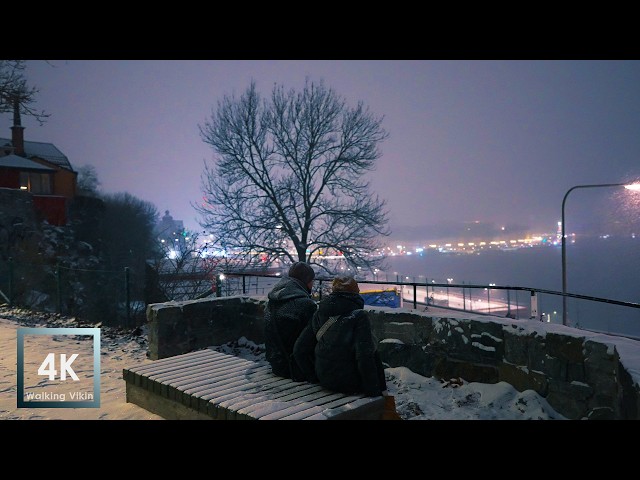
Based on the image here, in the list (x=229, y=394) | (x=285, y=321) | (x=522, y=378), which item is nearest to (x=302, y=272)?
(x=285, y=321)

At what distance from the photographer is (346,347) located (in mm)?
3256

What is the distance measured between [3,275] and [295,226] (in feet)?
41.5

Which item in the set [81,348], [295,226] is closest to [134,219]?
[295,226]

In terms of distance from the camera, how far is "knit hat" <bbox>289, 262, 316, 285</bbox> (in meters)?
Answer: 4.14

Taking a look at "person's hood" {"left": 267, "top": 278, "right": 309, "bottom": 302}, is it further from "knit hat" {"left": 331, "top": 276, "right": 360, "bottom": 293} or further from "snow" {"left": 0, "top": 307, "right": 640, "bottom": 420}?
"snow" {"left": 0, "top": 307, "right": 640, "bottom": 420}

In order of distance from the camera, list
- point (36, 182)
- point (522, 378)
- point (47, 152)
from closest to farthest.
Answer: point (522, 378) < point (36, 182) < point (47, 152)

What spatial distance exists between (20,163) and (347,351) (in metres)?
35.6

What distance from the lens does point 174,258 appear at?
18.1 meters

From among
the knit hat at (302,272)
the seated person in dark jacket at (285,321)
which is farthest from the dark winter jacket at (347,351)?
the knit hat at (302,272)

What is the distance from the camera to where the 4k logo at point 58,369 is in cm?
429

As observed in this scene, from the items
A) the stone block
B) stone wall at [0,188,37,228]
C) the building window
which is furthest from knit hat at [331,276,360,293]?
the building window

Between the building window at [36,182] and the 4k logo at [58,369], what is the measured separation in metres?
29.2

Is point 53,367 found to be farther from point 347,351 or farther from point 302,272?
point 347,351
